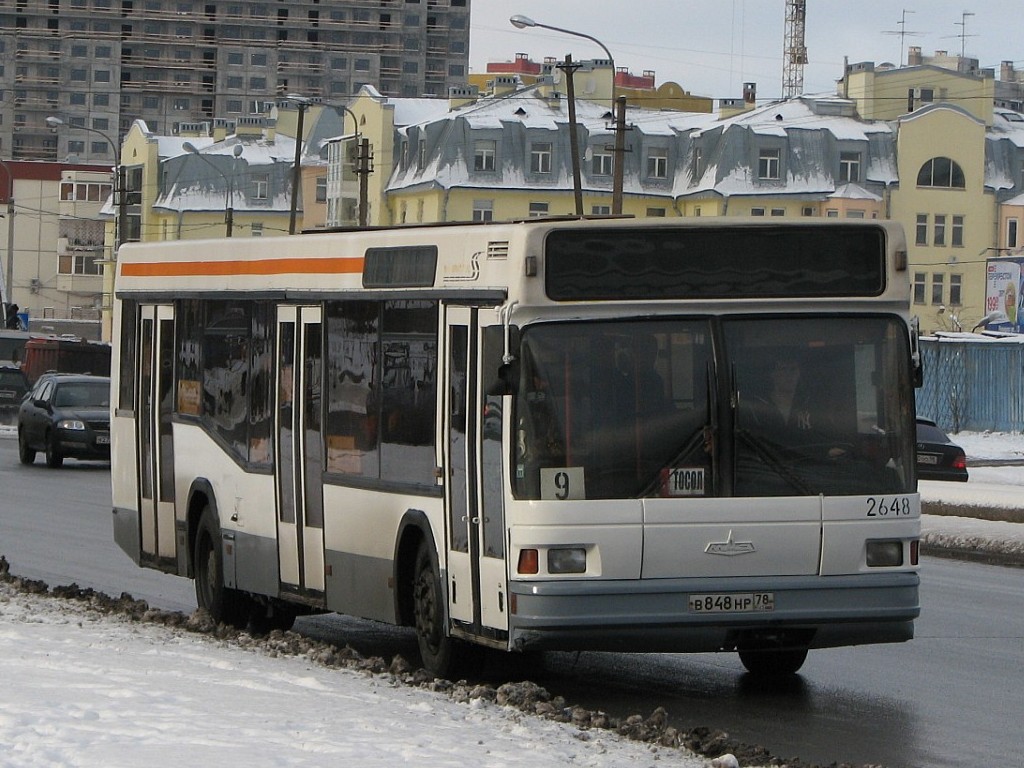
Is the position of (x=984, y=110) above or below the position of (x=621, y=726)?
above

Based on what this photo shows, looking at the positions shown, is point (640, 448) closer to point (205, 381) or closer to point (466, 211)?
point (205, 381)

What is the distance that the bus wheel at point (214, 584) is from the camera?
47.4 feet

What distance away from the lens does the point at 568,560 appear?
10.5m

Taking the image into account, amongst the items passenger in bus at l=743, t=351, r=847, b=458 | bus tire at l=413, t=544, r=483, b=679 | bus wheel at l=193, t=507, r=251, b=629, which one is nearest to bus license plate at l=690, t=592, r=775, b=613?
passenger in bus at l=743, t=351, r=847, b=458

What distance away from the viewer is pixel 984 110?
101 metres

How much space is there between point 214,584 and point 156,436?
5.07ft

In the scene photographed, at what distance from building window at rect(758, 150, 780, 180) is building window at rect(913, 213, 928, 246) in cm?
664

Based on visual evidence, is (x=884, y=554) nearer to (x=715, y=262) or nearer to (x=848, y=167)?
(x=715, y=262)

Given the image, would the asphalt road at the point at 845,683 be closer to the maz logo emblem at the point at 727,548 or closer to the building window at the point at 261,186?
the maz logo emblem at the point at 727,548

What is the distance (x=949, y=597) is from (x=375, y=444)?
6.51 m

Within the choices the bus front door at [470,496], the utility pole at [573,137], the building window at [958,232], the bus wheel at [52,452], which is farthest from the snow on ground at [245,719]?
the building window at [958,232]

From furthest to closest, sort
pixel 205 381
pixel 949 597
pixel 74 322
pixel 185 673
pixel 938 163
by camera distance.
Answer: pixel 74 322 → pixel 938 163 → pixel 949 597 → pixel 205 381 → pixel 185 673

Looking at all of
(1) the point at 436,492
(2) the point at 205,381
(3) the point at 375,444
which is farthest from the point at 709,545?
(2) the point at 205,381

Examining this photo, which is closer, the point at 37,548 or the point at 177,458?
the point at 177,458
